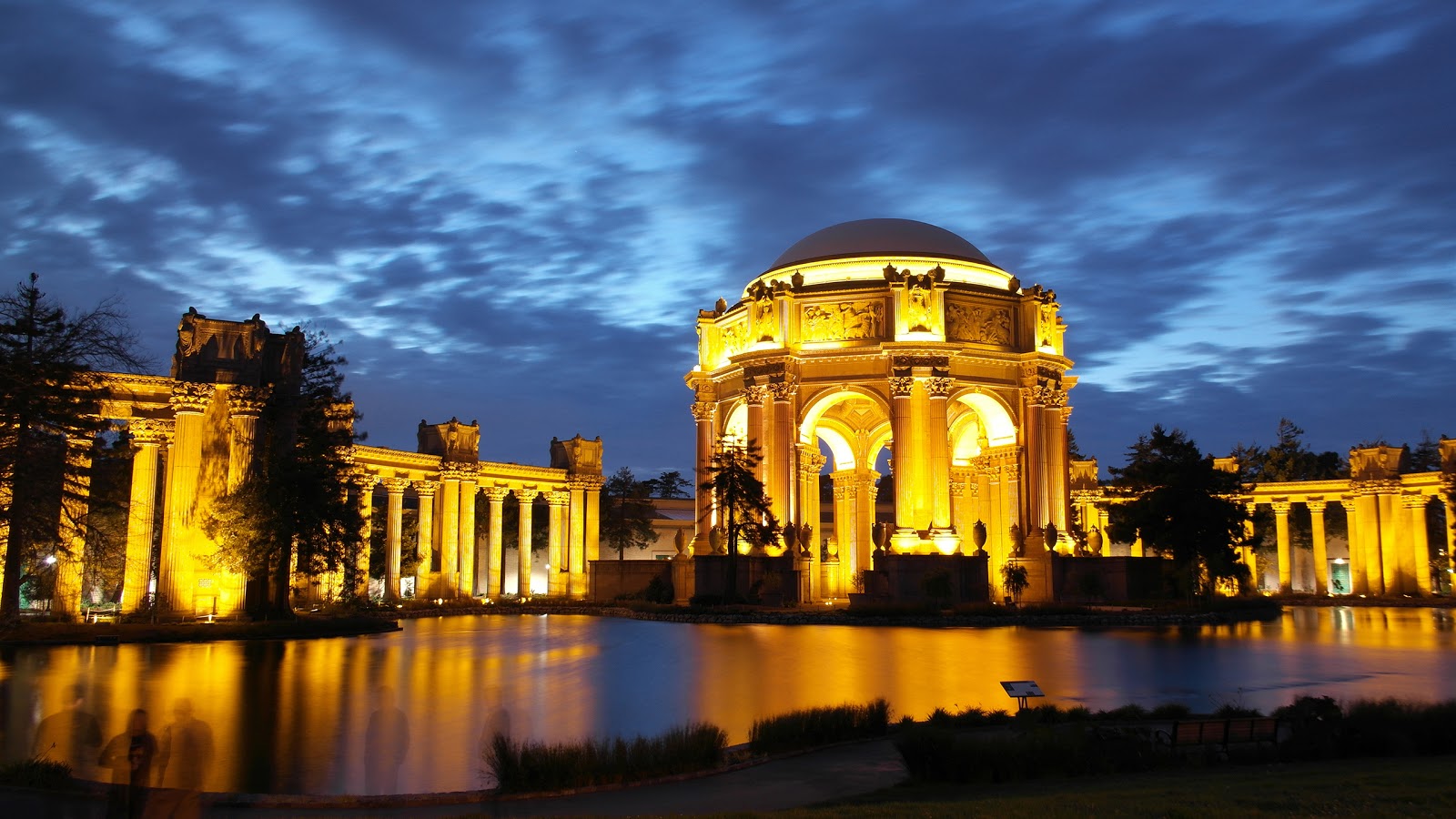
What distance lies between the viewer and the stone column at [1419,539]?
6088 centimetres

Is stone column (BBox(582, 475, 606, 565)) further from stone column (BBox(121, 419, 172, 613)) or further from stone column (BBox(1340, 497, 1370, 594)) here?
stone column (BBox(1340, 497, 1370, 594))

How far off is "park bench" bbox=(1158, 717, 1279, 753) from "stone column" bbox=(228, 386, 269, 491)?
87.0 ft

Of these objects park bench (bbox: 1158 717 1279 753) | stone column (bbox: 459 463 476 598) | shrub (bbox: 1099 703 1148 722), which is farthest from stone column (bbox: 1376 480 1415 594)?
park bench (bbox: 1158 717 1279 753)

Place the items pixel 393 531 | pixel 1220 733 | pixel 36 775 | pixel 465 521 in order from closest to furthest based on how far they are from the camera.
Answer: pixel 36 775, pixel 1220 733, pixel 393 531, pixel 465 521

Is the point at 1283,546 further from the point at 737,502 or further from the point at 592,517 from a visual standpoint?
the point at 592,517

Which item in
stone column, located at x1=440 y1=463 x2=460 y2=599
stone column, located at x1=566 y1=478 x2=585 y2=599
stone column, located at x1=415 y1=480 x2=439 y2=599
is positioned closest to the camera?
stone column, located at x1=415 y1=480 x2=439 y2=599

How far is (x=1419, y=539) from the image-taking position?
6150 centimetres

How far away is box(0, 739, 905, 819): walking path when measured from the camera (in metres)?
8.91

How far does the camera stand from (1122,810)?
27.3 ft

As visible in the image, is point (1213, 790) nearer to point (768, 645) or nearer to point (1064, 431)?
point (768, 645)

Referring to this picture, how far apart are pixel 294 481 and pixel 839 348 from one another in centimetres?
2574

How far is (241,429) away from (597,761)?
78.6 feet

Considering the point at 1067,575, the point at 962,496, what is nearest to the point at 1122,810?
the point at 1067,575

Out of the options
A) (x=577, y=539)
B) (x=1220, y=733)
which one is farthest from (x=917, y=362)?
(x=1220, y=733)
